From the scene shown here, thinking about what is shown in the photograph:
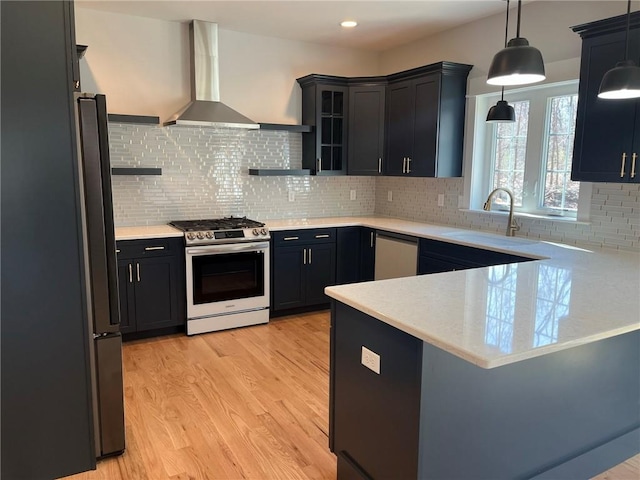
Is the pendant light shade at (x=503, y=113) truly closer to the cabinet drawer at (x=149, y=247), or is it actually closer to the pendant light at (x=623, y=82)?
the pendant light at (x=623, y=82)

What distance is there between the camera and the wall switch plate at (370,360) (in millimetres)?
1932

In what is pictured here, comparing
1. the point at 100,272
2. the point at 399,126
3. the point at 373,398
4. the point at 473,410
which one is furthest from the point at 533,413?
the point at 399,126

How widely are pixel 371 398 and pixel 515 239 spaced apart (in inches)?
92.3

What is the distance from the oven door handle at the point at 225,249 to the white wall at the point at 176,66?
1.36m

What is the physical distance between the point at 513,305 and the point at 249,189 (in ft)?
11.1

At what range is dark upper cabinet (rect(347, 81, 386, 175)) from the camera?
4.87m

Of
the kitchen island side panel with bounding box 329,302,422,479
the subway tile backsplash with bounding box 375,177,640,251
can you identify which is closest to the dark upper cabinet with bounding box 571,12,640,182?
the subway tile backsplash with bounding box 375,177,640,251

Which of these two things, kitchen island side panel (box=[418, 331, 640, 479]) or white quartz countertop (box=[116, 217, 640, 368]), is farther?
kitchen island side panel (box=[418, 331, 640, 479])

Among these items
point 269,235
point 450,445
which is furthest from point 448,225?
point 450,445

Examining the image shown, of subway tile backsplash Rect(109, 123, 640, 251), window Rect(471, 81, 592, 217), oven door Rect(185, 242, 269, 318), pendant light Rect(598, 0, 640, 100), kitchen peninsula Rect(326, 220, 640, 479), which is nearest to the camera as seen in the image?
kitchen peninsula Rect(326, 220, 640, 479)

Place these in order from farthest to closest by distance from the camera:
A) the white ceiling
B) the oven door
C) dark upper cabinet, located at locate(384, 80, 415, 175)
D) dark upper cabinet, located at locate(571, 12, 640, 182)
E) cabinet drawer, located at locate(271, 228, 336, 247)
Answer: dark upper cabinet, located at locate(384, 80, 415, 175) < cabinet drawer, located at locate(271, 228, 336, 247) < the oven door < the white ceiling < dark upper cabinet, located at locate(571, 12, 640, 182)

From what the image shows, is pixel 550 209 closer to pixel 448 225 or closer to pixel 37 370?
pixel 448 225

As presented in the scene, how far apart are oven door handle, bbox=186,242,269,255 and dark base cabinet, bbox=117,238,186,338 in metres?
0.13

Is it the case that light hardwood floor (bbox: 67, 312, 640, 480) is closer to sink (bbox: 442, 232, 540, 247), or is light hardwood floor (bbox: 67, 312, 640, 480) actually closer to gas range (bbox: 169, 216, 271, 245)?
gas range (bbox: 169, 216, 271, 245)
